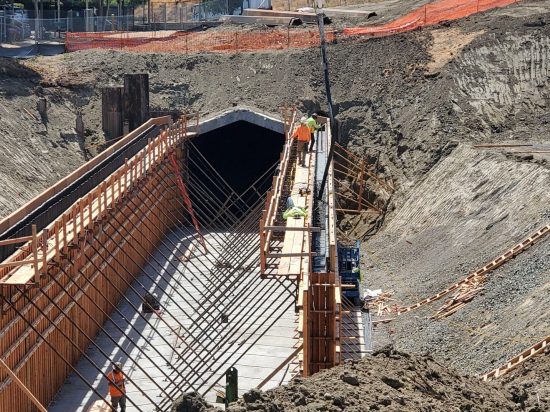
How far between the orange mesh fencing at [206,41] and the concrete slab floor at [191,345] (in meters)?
18.5

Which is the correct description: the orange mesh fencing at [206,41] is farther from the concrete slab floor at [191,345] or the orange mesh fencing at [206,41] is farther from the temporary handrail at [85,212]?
the concrete slab floor at [191,345]

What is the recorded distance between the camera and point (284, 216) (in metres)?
22.7

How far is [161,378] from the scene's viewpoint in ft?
71.5

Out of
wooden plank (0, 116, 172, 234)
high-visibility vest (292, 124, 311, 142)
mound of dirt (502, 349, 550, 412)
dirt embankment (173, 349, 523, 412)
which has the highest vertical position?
high-visibility vest (292, 124, 311, 142)

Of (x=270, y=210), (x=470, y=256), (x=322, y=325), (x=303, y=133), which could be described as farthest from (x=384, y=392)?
(x=303, y=133)

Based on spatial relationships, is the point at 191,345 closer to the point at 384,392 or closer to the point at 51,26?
the point at 384,392

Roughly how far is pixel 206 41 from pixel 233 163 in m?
11.7

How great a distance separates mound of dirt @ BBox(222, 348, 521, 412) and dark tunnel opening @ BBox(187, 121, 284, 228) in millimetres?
22581

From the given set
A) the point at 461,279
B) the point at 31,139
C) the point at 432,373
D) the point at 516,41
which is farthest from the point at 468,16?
the point at 432,373

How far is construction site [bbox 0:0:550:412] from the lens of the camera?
59.8 ft

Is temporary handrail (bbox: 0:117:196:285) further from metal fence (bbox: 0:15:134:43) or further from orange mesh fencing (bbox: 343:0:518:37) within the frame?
metal fence (bbox: 0:15:134:43)

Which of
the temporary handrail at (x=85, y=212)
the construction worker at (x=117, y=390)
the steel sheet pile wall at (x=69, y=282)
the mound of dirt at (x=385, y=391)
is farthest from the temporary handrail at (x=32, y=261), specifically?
the mound of dirt at (x=385, y=391)

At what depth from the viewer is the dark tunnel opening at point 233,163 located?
37.3m

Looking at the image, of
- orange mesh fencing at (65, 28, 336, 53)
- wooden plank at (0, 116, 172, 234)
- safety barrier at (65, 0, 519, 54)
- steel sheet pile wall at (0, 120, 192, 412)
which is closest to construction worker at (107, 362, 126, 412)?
steel sheet pile wall at (0, 120, 192, 412)
